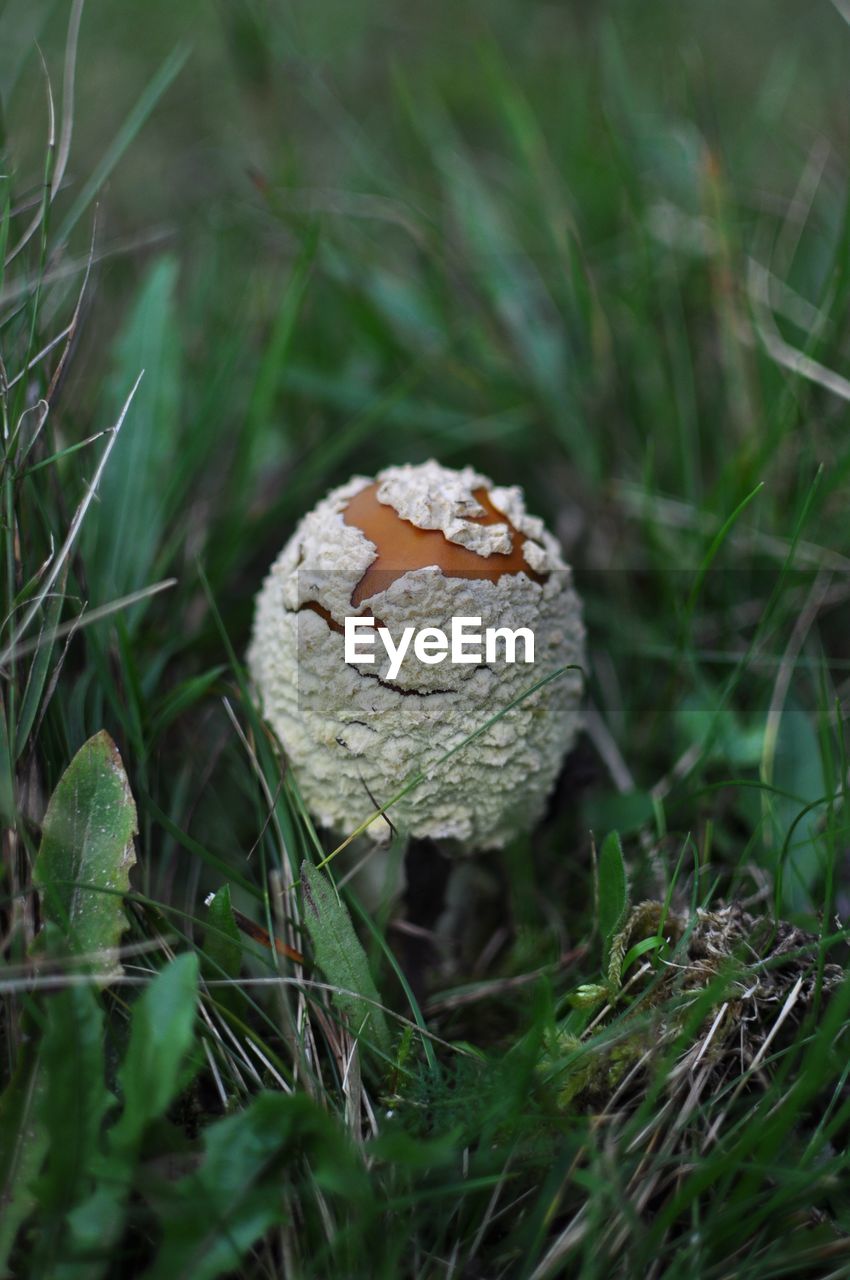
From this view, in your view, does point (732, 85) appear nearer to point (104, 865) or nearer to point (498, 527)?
point (498, 527)

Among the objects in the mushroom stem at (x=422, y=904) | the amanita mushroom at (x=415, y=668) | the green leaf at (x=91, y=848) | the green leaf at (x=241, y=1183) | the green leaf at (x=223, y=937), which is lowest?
the mushroom stem at (x=422, y=904)

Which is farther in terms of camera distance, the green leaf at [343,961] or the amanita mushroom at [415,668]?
the amanita mushroom at [415,668]

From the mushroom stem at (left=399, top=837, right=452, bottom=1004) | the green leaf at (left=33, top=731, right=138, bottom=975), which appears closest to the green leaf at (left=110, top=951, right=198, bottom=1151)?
the green leaf at (left=33, top=731, right=138, bottom=975)

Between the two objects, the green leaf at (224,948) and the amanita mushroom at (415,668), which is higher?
the amanita mushroom at (415,668)

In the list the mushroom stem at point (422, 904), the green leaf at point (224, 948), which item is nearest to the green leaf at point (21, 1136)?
the green leaf at point (224, 948)

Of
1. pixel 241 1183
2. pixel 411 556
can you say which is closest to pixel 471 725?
pixel 411 556

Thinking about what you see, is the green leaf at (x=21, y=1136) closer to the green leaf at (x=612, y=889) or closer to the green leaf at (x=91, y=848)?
the green leaf at (x=91, y=848)

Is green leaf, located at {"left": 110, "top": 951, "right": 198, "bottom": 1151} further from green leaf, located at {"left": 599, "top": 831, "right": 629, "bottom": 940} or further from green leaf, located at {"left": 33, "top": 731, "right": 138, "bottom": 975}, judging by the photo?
green leaf, located at {"left": 599, "top": 831, "right": 629, "bottom": 940}
